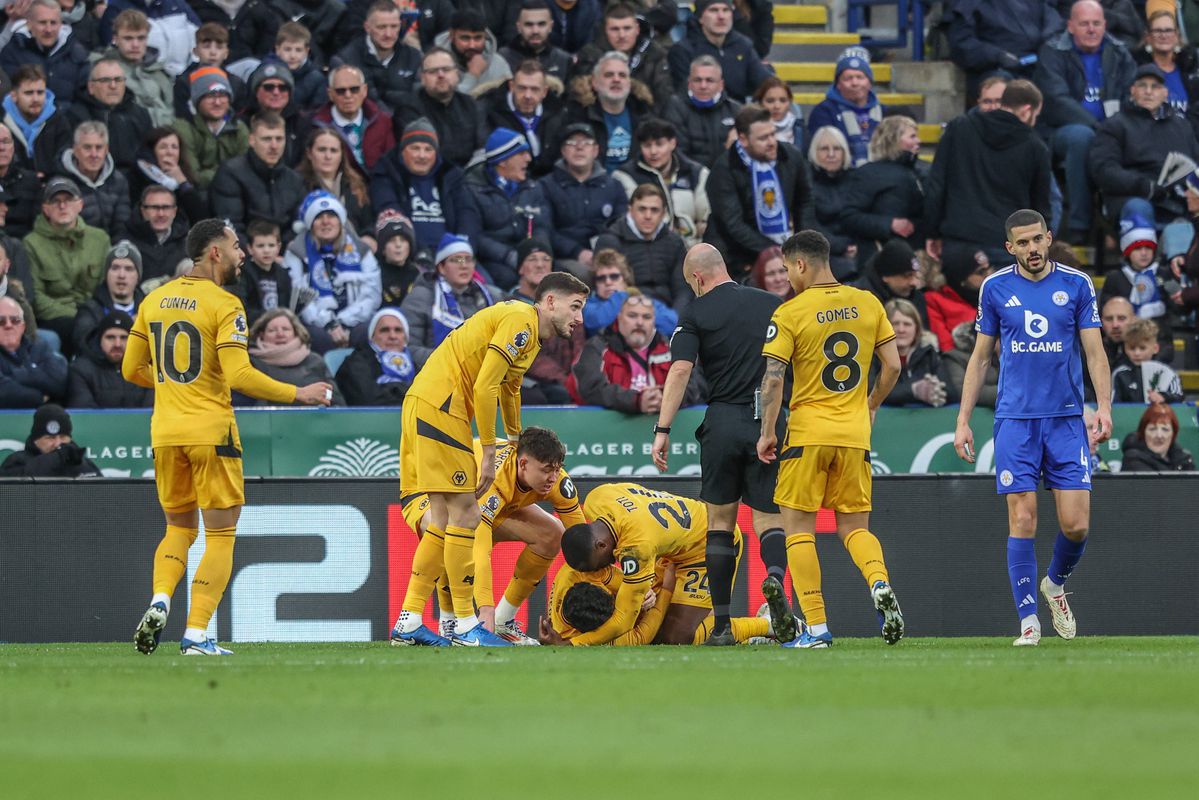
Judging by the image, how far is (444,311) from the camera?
1526cm

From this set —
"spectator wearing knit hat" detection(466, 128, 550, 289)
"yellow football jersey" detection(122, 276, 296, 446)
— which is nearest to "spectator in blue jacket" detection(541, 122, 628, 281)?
"spectator wearing knit hat" detection(466, 128, 550, 289)

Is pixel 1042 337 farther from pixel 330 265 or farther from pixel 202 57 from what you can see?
pixel 202 57

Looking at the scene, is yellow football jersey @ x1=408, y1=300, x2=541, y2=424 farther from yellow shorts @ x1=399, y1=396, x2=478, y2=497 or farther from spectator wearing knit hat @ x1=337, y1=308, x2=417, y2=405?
spectator wearing knit hat @ x1=337, y1=308, x2=417, y2=405

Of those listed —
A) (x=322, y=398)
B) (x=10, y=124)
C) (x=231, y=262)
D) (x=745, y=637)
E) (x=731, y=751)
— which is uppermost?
(x=10, y=124)

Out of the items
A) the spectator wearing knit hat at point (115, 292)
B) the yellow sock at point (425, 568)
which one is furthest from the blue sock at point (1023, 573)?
the spectator wearing knit hat at point (115, 292)

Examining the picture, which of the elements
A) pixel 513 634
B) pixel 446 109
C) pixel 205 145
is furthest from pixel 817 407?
pixel 205 145

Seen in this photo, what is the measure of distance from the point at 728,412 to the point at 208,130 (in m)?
7.35

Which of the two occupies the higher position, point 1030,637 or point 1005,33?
point 1005,33

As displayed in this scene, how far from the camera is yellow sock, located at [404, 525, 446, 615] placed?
10.7 m

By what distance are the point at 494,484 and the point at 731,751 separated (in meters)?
5.84

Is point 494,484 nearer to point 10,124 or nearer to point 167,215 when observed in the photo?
point 167,215

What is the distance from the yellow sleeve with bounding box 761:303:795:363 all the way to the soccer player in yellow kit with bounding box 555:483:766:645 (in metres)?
→ 1.35

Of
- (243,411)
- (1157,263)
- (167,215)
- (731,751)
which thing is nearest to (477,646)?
(243,411)

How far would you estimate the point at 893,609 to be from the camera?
31.6ft
